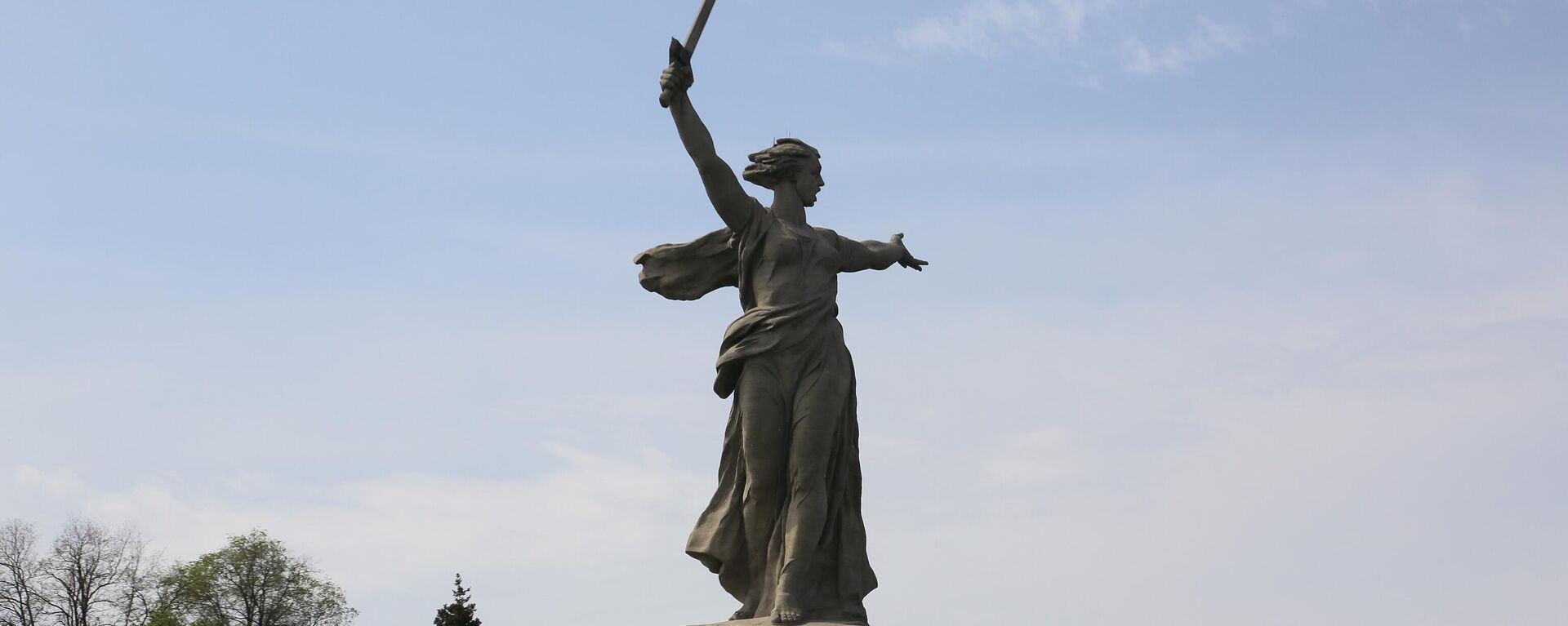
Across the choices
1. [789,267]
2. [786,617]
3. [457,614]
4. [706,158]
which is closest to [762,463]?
[786,617]

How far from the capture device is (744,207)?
10.2m

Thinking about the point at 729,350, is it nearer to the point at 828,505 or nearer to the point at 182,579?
the point at 828,505

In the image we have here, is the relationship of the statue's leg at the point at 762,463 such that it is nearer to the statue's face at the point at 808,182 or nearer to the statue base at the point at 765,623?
the statue base at the point at 765,623

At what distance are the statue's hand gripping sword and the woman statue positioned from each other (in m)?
0.04

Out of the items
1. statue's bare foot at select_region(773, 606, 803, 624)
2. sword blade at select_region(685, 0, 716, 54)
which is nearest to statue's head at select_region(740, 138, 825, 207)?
sword blade at select_region(685, 0, 716, 54)

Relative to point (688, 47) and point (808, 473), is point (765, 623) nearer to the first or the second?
point (808, 473)

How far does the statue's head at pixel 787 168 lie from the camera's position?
34.6 ft

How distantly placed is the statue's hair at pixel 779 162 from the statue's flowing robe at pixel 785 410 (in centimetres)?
29

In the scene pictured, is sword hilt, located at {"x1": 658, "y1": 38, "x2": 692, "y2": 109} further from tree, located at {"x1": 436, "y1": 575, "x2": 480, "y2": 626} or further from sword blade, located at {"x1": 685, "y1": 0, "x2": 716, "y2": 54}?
tree, located at {"x1": 436, "y1": 575, "x2": 480, "y2": 626}

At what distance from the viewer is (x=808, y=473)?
10.0m

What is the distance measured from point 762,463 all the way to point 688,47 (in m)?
2.23

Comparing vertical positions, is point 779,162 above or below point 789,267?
above

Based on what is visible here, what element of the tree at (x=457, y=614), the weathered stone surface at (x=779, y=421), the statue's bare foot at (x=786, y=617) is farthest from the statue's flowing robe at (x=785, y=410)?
the tree at (x=457, y=614)

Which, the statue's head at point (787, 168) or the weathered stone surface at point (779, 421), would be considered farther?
the statue's head at point (787, 168)
